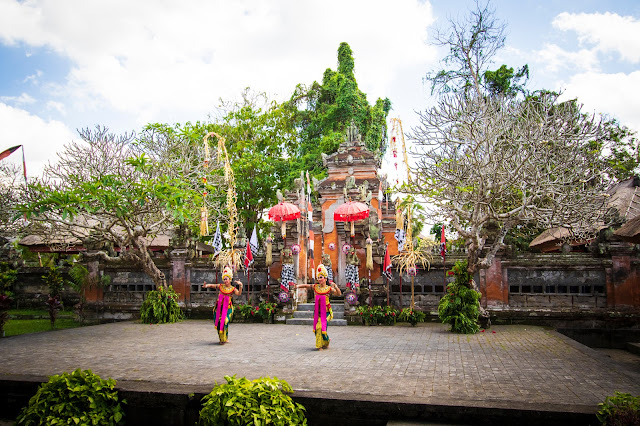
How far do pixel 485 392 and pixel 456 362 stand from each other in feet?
7.22

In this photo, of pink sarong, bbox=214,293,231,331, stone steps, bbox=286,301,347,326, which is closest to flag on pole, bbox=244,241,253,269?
stone steps, bbox=286,301,347,326

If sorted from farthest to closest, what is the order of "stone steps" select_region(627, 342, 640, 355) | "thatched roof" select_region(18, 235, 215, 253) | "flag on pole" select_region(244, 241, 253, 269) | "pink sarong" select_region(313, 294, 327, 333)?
"thatched roof" select_region(18, 235, 215, 253), "flag on pole" select_region(244, 241, 253, 269), "stone steps" select_region(627, 342, 640, 355), "pink sarong" select_region(313, 294, 327, 333)

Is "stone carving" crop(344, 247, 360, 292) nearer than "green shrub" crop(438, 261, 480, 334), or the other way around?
"green shrub" crop(438, 261, 480, 334)

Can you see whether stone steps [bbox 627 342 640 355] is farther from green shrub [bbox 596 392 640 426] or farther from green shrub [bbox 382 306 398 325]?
green shrub [bbox 596 392 640 426]

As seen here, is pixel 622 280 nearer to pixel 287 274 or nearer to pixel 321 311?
pixel 321 311

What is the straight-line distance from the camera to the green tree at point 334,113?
27656mm

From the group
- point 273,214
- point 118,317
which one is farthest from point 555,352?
point 118,317

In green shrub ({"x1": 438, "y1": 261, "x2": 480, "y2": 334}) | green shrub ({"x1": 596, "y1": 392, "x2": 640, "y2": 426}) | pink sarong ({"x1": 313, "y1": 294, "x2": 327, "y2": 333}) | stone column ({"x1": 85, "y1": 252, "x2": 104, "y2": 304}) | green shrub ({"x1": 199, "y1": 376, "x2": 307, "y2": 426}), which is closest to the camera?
green shrub ({"x1": 596, "y1": 392, "x2": 640, "y2": 426})

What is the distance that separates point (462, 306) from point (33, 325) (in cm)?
1371

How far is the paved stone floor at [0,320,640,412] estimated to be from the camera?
6.13m

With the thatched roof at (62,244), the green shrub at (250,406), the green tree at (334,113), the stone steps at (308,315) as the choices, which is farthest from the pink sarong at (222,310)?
the green tree at (334,113)

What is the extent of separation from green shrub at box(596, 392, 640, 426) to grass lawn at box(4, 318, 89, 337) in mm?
14785

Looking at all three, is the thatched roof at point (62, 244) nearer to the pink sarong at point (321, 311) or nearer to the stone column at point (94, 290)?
the stone column at point (94, 290)

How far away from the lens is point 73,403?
536cm
